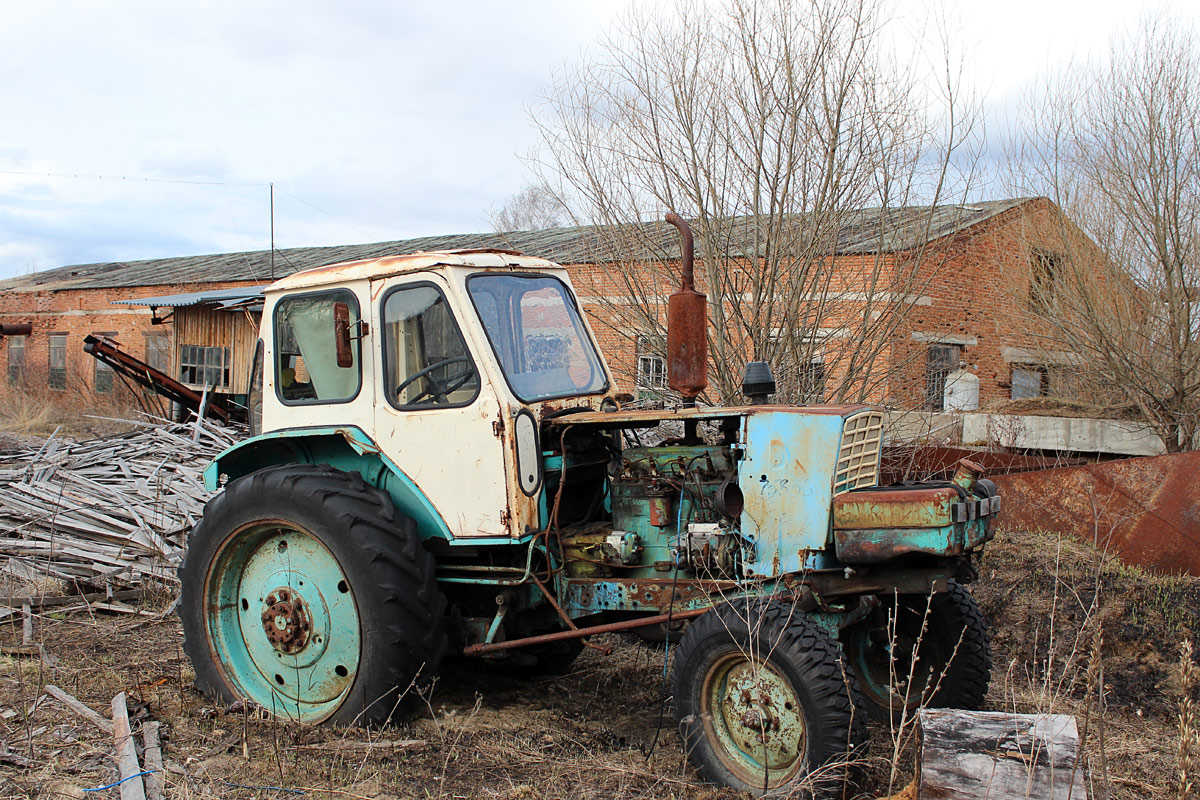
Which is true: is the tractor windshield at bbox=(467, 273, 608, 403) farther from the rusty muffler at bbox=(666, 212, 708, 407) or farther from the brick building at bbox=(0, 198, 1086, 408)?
the brick building at bbox=(0, 198, 1086, 408)

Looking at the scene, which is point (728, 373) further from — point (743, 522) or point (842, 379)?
point (743, 522)

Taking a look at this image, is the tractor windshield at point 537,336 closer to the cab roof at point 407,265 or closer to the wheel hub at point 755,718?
the cab roof at point 407,265

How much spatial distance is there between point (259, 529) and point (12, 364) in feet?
88.9

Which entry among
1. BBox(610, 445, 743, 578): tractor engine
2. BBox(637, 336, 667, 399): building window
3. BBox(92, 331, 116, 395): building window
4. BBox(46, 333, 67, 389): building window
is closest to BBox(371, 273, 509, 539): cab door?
BBox(610, 445, 743, 578): tractor engine

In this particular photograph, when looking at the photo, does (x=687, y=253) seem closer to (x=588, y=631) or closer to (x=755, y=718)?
(x=588, y=631)

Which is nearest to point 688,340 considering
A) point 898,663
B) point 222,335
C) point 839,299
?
point 898,663

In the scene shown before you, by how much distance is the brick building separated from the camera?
25.7 feet

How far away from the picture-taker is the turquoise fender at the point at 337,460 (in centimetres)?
444

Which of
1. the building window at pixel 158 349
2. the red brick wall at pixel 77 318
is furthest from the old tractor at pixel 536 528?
the building window at pixel 158 349

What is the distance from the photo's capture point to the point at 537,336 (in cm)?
474

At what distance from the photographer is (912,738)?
12.1 ft

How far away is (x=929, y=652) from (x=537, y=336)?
2394 millimetres

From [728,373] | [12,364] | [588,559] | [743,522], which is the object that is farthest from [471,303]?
[12,364]

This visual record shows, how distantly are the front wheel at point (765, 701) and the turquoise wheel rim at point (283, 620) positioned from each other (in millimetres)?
1579
